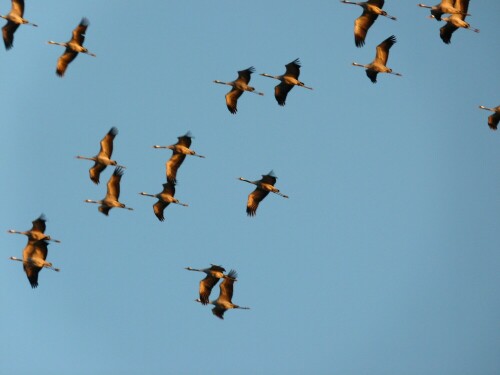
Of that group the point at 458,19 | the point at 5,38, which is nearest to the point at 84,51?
the point at 5,38

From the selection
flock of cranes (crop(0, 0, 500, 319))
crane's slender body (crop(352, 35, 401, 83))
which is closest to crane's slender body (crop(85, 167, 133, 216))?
flock of cranes (crop(0, 0, 500, 319))

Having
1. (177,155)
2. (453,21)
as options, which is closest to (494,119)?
(453,21)

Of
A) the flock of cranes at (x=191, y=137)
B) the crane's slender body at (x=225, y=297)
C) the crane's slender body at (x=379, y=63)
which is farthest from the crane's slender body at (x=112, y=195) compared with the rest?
the crane's slender body at (x=379, y=63)

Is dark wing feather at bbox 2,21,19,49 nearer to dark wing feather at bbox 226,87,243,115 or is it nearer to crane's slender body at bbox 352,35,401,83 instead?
dark wing feather at bbox 226,87,243,115

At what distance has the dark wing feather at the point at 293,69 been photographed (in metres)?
72.0

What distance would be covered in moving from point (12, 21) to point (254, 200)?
1219cm

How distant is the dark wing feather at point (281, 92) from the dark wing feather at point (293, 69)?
2.12 ft

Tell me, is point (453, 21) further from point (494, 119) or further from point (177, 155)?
point (177, 155)

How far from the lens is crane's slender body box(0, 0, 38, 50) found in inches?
2913

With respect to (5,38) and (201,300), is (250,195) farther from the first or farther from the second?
(5,38)

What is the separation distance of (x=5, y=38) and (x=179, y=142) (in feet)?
27.0

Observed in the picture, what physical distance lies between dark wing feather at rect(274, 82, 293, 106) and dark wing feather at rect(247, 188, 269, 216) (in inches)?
151

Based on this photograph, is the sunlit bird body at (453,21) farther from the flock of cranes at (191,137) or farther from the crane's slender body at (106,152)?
the crane's slender body at (106,152)

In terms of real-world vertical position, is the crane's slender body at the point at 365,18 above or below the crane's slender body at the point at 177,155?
above
